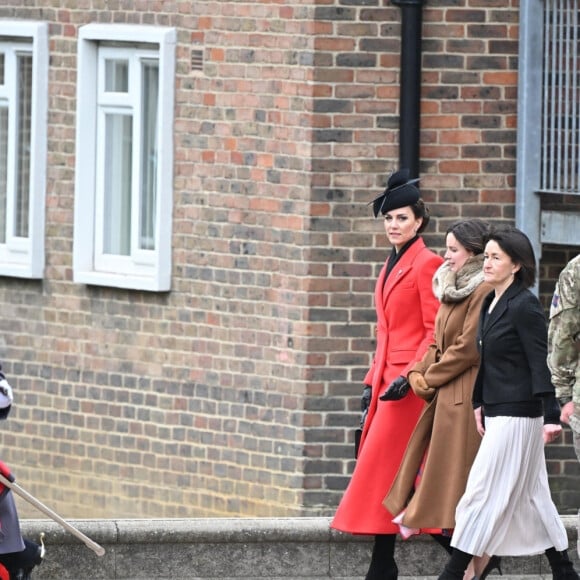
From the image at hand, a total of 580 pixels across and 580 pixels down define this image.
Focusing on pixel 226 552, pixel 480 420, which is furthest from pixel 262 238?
pixel 480 420

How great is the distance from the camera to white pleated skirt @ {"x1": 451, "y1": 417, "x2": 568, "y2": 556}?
916 centimetres

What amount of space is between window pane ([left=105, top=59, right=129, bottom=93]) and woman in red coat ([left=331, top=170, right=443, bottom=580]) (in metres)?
4.11

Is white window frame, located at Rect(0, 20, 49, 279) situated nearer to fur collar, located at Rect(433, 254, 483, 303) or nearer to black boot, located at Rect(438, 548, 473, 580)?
fur collar, located at Rect(433, 254, 483, 303)

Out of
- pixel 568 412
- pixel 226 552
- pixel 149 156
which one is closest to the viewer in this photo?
pixel 568 412

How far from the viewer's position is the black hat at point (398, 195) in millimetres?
9797

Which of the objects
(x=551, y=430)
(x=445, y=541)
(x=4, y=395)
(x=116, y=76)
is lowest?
(x=445, y=541)

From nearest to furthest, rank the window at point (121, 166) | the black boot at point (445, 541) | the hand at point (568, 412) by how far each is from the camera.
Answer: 1. the hand at point (568, 412)
2. the black boot at point (445, 541)
3. the window at point (121, 166)

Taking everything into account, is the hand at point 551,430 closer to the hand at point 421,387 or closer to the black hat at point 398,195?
the hand at point 421,387

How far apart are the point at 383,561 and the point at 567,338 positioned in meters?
1.42

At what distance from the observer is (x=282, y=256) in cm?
1268

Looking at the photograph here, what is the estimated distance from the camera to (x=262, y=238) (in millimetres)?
12789

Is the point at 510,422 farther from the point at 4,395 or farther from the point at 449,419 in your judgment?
the point at 4,395

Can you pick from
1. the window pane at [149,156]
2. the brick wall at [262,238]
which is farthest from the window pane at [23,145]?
the window pane at [149,156]

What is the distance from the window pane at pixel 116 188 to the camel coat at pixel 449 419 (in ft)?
15.0
